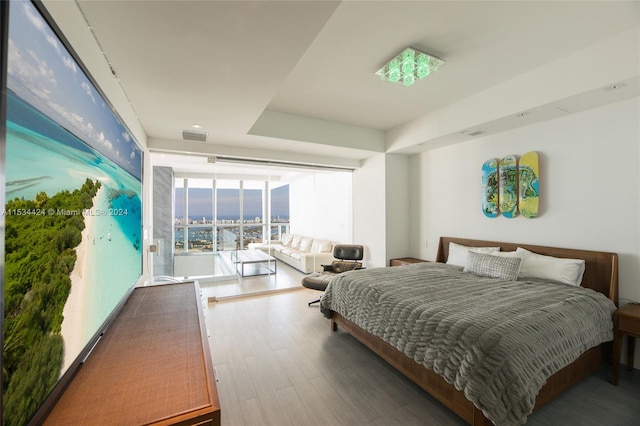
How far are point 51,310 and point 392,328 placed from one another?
86.4 inches

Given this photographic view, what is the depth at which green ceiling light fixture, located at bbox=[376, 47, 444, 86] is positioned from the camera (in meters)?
2.48

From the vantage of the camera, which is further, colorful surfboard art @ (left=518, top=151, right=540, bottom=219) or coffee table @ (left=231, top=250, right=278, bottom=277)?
coffee table @ (left=231, top=250, right=278, bottom=277)

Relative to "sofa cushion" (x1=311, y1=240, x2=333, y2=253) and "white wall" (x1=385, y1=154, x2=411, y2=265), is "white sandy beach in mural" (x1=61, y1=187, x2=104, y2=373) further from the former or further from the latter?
"sofa cushion" (x1=311, y1=240, x2=333, y2=253)

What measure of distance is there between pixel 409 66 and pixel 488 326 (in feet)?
7.66

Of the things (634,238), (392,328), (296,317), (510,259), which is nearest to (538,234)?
(510,259)

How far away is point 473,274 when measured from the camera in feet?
10.9

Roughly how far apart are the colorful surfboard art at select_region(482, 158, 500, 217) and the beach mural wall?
419 centimetres

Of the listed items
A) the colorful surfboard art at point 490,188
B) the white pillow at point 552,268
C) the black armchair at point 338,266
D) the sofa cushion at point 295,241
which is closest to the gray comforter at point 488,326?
the white pillow at point 552,268

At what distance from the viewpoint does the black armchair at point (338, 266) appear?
396cm

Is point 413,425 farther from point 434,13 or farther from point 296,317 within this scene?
A: point 434,13

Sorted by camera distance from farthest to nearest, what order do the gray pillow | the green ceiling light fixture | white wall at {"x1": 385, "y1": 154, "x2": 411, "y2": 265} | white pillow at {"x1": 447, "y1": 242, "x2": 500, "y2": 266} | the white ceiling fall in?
white wall at {"x1": 385, "y1": 154, "x2": 411, "y2": 265} → white pillow at {"x1": 447, "y1": 242, "x2": 500, "y2": 266} → the gray pillow → the green ceiling light fixture → the white ceiling

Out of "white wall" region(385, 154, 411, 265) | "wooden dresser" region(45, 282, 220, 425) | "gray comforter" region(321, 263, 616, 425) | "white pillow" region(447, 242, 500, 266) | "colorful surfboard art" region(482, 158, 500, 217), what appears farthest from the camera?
"white wall" region(385, 154, 411, 265)

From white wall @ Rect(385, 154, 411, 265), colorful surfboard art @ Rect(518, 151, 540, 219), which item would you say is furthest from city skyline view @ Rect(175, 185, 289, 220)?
colorful surfboard art @ Rect(518, 151, 540, 219)

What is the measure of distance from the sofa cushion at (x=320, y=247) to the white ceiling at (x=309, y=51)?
261 centimetres
